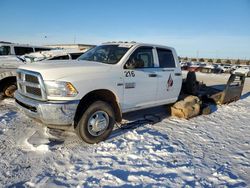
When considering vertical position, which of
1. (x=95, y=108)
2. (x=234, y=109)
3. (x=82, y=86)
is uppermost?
(x=82, y=86)

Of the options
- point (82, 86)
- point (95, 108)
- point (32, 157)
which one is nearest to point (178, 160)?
point (95, 108)

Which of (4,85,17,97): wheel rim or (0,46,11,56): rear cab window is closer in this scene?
(4,85,17,97): wheel rim

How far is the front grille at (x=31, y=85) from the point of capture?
4.41m

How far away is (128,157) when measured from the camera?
440 cm

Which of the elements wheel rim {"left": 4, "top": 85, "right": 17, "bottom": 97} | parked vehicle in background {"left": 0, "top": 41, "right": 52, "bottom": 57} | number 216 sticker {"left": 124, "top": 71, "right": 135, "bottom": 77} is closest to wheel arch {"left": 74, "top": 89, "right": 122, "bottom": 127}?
number 216 sticker {"left": 124, "top": 71, "right": 135, "bottom": 77}

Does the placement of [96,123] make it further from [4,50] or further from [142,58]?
[4,50]

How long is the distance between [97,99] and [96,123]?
1.56 feet

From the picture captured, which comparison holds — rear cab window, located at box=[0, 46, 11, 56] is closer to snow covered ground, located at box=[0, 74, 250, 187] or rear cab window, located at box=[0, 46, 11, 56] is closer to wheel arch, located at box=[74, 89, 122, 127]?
snow covered ground, located at box=[0, 74, 250, 187]

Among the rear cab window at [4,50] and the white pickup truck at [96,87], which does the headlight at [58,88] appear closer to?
the white pickup truck at [96,87]

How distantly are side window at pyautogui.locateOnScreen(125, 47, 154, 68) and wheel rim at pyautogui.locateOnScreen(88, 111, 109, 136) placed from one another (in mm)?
1211

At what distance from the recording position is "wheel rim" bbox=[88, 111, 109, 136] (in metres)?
4.84

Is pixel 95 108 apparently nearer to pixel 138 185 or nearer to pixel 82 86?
pixel 82 86

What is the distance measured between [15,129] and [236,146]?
481cm

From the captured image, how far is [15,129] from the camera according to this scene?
5516mm
